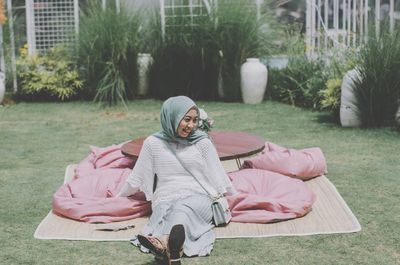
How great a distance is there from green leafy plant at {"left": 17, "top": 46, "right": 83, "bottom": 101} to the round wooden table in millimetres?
4585

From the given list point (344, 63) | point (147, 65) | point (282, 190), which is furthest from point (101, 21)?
point (282, 190)

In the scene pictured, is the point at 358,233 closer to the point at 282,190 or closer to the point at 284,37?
the point at 282,190

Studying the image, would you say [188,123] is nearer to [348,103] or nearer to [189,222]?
[189,222]

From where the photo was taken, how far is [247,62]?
31.4ft

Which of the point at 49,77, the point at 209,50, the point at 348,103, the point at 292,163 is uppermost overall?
the point at 209,50

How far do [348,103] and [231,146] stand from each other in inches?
103

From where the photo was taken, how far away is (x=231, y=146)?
5363 millimetres

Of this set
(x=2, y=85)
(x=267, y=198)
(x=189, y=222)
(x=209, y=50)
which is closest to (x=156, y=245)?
(x=189, y=222)

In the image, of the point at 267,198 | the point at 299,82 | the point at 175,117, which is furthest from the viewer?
the point at 299,82

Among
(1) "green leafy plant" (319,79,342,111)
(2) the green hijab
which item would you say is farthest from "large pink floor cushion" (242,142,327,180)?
(1) "green leafy plant" (319,79,342,111)

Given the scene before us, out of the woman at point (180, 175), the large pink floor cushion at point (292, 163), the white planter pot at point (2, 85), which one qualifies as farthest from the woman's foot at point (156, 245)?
the white planter pot at point (2, 85)

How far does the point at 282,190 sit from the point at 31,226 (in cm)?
162

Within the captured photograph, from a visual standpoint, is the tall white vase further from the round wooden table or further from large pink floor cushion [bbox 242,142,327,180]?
large pink floor cushion [bbox 242,142,327,180]

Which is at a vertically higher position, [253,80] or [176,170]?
[253,80]
